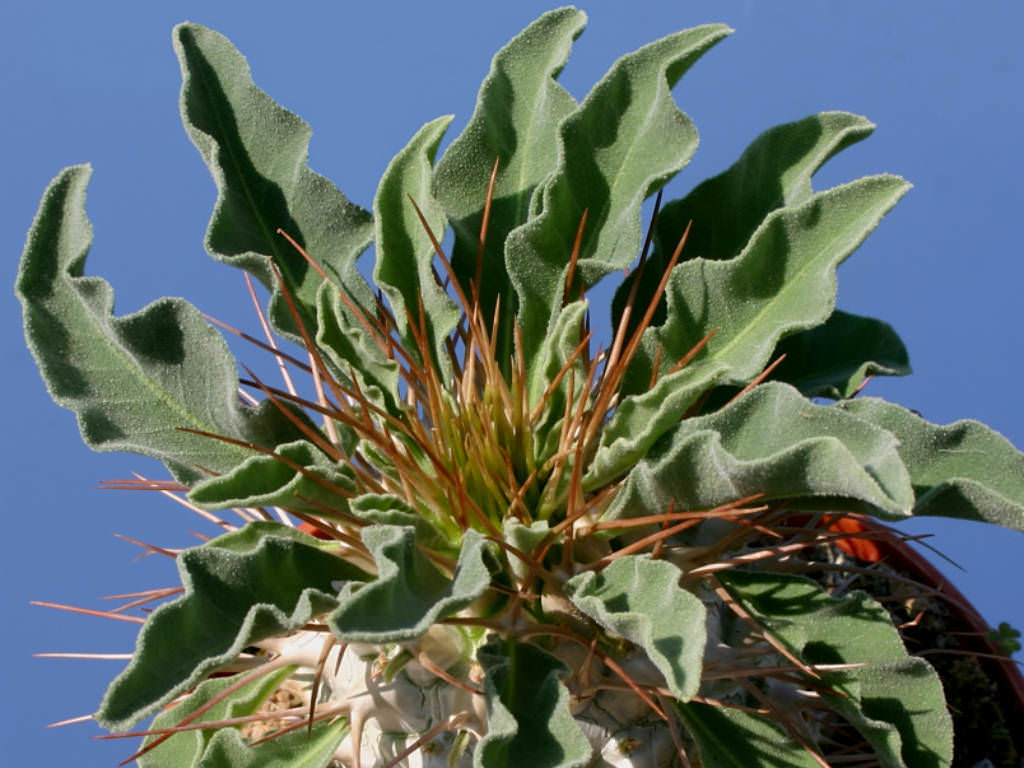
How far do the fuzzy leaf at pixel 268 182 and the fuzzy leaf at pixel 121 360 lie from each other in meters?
0.12

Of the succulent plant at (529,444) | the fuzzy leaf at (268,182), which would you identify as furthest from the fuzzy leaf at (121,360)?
the fuzzy leaf at (268,182)

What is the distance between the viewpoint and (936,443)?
43.1 inches

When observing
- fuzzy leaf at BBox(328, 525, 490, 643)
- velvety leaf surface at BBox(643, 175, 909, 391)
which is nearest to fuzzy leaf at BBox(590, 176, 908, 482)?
velvety leaf surface at BBox(643, 175, 909, 391)

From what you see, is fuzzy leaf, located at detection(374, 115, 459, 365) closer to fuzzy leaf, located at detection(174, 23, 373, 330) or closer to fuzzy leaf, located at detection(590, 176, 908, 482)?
→ fuzzy leaf, located at detection(174, 23, 373, 330)

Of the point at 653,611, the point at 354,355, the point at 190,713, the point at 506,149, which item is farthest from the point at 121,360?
the point at 653,611

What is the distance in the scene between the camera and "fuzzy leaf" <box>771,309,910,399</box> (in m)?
1.42

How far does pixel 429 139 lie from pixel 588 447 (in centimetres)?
38

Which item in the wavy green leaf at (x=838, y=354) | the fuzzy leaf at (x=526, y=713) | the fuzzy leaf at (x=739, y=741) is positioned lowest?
the fuzzy leaf at (x=739, y=741)

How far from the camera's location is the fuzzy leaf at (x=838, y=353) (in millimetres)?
1416

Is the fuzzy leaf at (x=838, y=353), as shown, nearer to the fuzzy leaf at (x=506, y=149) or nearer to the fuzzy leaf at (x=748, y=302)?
the fuzzy leaf at (x=748, y=302)

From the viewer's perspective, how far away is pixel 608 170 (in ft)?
4.38

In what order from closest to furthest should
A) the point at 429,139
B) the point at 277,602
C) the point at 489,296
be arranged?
the point at 277,602
the point at 429,139
the point at 489,296

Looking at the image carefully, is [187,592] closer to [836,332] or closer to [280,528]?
[280,528]

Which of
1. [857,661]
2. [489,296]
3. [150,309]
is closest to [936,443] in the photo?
[857,661]
